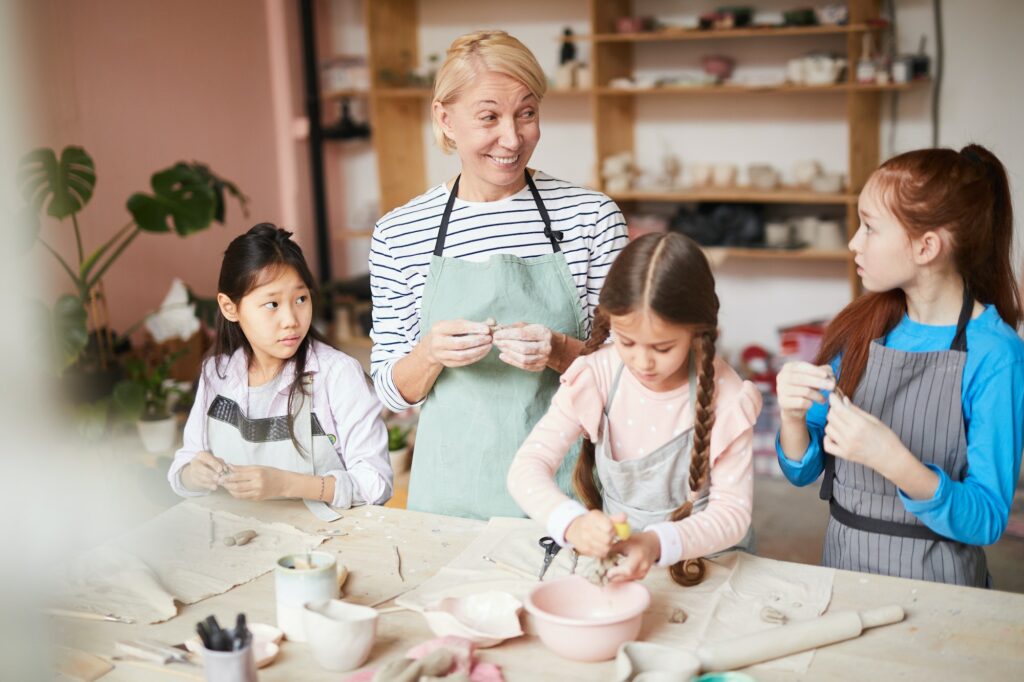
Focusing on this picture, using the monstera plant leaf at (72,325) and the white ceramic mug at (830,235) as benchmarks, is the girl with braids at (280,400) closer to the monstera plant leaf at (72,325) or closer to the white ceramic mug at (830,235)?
the monstera plant leaf at (72,325)

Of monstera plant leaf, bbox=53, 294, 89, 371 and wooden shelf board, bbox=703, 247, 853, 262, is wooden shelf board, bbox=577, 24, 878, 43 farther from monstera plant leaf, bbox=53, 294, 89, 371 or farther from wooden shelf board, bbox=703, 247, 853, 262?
monstera plant leaf, bbox=53, 294, 89, 371

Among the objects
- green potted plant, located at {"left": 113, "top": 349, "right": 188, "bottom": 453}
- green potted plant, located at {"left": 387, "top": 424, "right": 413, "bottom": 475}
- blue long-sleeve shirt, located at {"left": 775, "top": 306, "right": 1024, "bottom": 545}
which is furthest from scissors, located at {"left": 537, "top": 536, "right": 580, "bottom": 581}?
green potted plant, located at {"left": 113, "top": 349, "right": 188, "bottom": 453}

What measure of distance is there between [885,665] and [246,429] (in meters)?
1.40

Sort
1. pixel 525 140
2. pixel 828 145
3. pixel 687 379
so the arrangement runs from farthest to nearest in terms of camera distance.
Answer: pixel 828 145 < pixel 525 140 < pixel 687 379

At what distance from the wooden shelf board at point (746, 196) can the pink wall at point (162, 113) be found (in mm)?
2031

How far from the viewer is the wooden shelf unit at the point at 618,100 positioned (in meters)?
4.67

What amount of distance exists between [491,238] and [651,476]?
64cm

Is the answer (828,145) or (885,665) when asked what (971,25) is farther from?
(885,665)

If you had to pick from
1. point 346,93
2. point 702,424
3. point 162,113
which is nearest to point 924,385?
point 702,424

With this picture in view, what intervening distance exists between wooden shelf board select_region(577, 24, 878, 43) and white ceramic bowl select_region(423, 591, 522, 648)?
3718mm

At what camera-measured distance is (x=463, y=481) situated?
83.0 inches

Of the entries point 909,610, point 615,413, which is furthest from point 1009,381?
point 615,413

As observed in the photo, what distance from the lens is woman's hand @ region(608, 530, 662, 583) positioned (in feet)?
4.92

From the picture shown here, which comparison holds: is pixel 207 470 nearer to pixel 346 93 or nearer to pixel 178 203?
pixel 178 203
